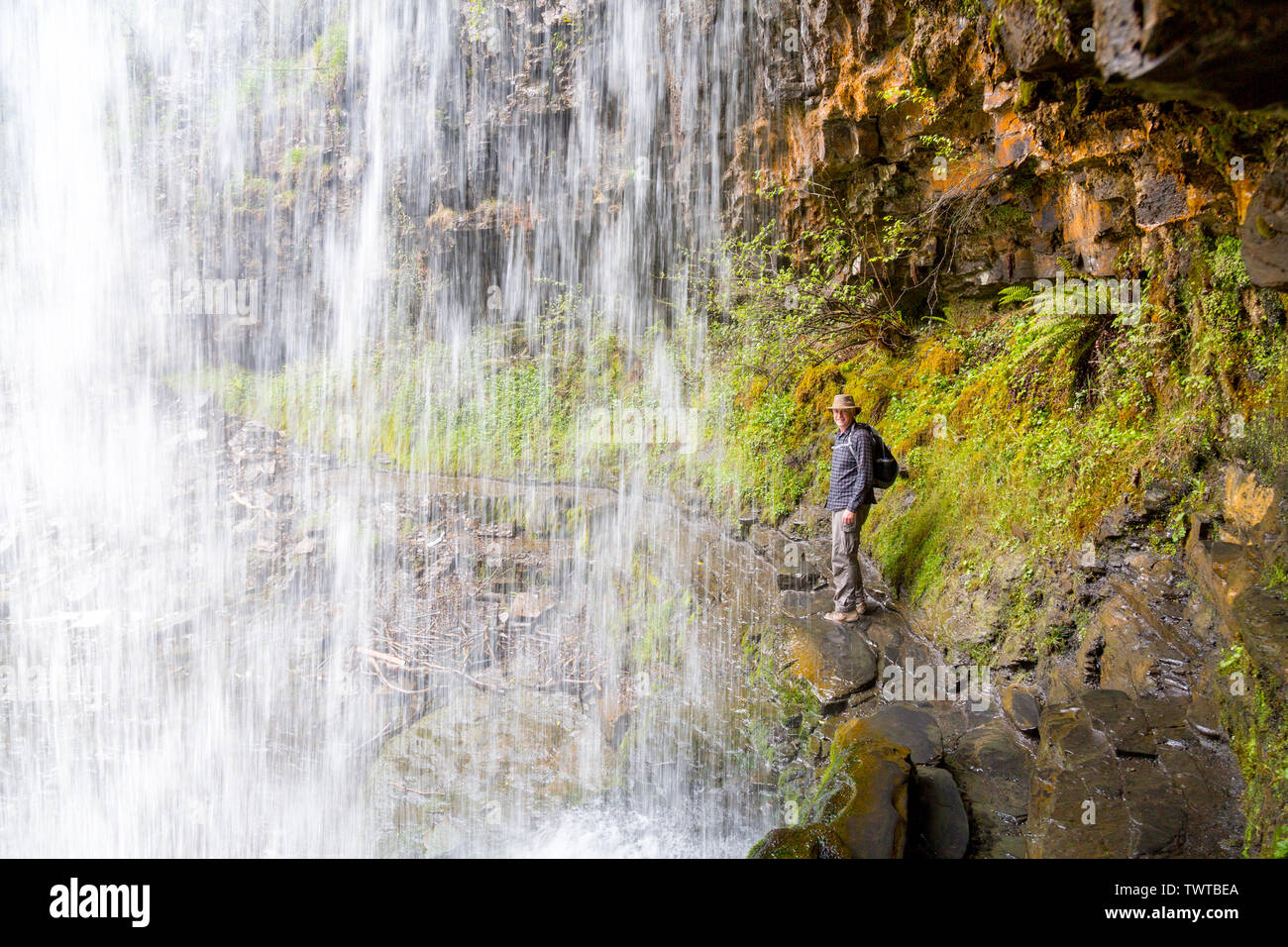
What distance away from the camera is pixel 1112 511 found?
431 centimetres

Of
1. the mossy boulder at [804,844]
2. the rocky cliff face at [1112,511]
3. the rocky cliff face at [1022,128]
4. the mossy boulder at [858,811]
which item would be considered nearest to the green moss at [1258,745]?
the rocky cliff face at [1112,511]

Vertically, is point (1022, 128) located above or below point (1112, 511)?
above

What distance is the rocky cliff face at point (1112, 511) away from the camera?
259 centimetres

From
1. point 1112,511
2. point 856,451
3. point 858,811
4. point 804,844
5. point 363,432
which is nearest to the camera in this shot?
point 804,844

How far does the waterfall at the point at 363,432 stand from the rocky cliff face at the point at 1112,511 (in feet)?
5.36

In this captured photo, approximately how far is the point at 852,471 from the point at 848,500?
254 millimetres

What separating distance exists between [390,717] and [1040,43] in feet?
27.7

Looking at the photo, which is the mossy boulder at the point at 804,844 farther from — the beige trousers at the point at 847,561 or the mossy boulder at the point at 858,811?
the beige trousers at the point at 847,561

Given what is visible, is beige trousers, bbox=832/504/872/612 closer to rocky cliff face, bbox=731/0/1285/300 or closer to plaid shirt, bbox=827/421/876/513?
plaid shirt, bbox=827/421/876/513

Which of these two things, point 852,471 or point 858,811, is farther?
point 852,471

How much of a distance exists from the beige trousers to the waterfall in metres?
1.14

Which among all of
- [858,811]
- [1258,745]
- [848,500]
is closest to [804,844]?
[858,811]

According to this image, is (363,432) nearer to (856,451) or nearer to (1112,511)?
(856,451)
